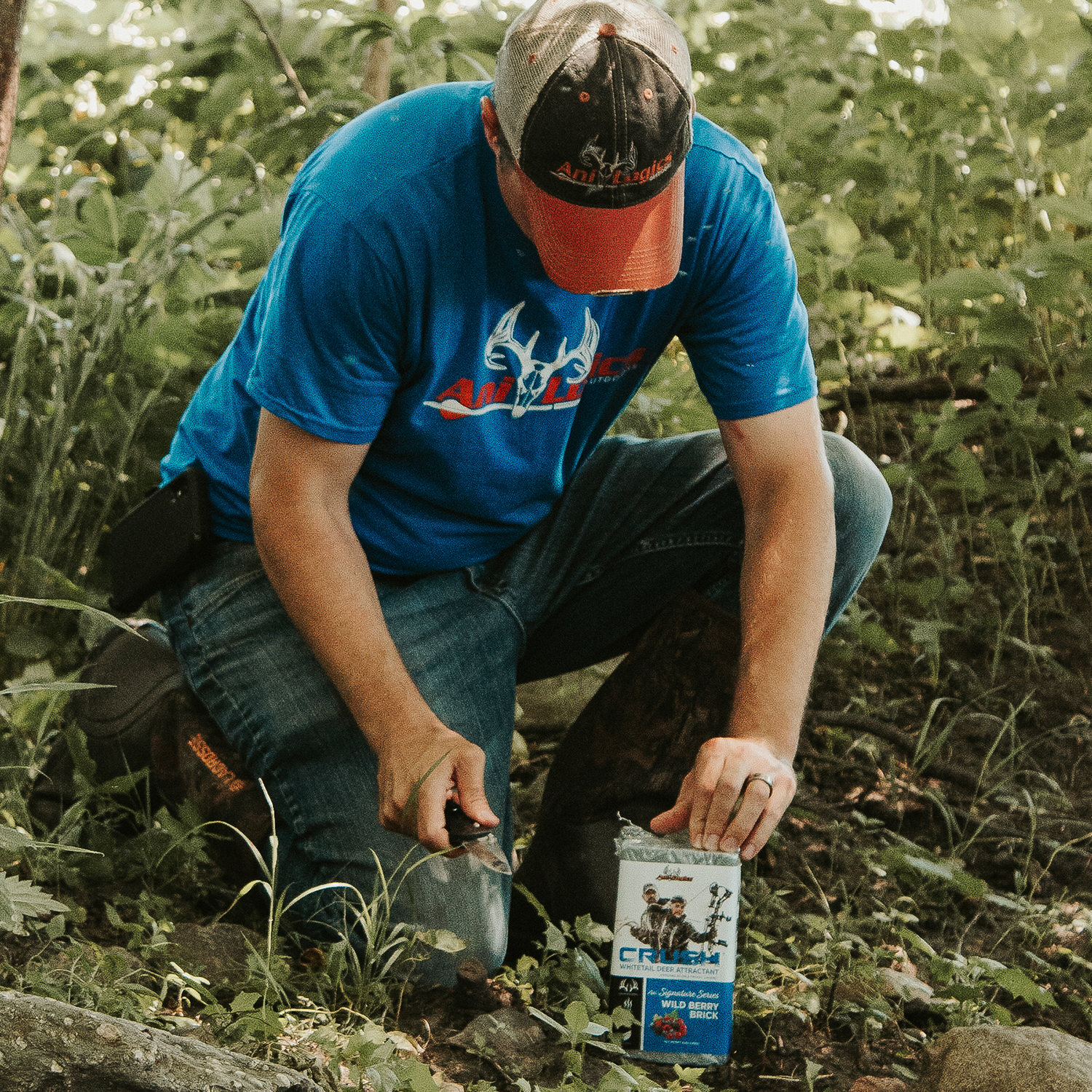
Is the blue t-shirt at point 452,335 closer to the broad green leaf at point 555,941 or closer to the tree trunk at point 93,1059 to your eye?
the broad green leaf at point 555,941

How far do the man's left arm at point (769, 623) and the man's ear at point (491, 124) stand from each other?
0.48 m

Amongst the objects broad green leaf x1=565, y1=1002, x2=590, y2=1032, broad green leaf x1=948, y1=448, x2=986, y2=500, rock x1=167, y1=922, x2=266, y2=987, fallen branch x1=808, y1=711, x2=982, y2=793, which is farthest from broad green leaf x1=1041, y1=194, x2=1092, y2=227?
rock x1=167, y1=922, x2=266, y2=987

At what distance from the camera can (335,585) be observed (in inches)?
59.0

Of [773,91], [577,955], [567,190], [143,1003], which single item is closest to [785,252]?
[567,190]

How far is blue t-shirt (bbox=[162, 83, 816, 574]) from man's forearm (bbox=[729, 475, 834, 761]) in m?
0.14

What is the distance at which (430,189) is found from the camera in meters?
1.50

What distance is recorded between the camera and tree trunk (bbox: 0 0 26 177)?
4.00 ft

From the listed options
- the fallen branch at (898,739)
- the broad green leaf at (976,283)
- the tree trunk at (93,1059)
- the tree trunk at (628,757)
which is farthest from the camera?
the broad green leaf at (976,283)

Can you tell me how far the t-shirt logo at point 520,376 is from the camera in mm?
1605

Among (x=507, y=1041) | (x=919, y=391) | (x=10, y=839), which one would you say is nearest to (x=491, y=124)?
(x=10, y=839)

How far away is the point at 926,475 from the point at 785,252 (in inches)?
51.6

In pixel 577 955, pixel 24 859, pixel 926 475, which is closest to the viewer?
pixel 577 955

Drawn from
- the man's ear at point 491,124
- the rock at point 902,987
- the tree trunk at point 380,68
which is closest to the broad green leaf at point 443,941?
the rock at point 902,987

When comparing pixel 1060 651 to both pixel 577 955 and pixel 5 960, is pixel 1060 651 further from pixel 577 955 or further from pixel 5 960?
pixel 5 960
